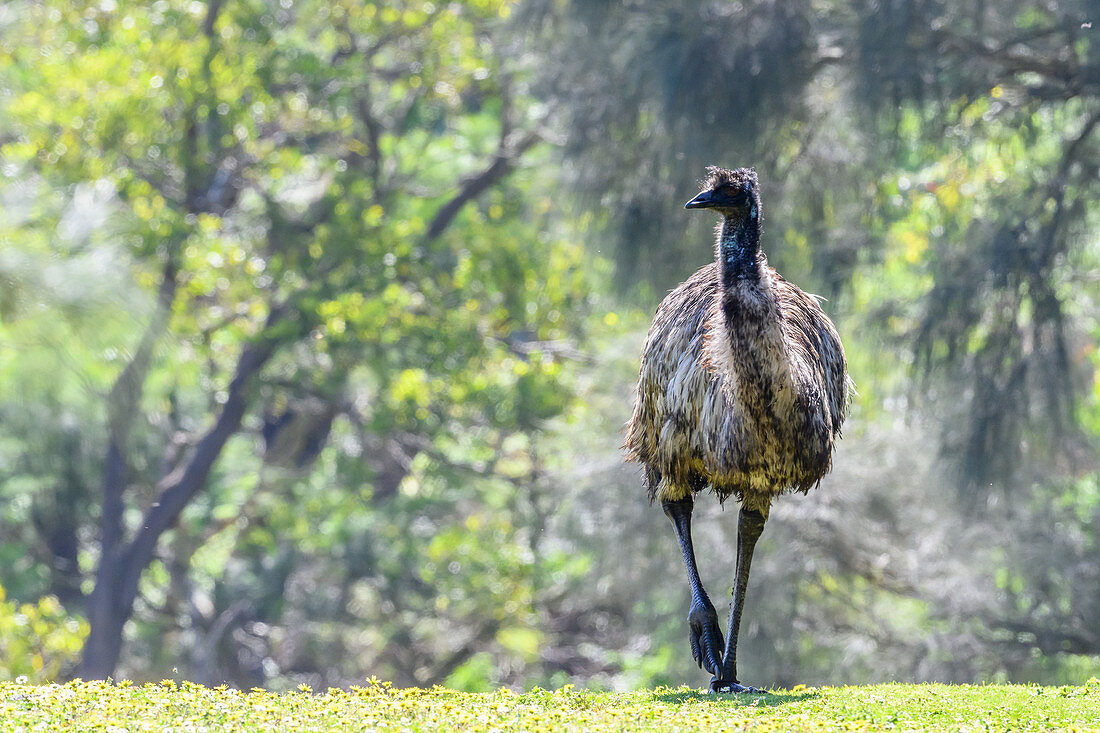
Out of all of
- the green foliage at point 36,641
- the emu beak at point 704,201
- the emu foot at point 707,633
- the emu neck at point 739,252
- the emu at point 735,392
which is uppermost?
the emu beak at point 704,201

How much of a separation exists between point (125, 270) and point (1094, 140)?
32.2 ft

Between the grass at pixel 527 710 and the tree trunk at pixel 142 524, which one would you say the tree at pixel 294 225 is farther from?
the grass at pixel 527 710

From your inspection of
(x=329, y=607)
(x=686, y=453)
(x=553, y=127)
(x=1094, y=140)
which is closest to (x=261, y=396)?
(x=329, y=607)

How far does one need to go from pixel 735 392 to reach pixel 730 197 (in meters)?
1.01

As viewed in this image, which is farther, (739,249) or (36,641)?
(36,641)

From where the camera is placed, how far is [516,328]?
2027 cm

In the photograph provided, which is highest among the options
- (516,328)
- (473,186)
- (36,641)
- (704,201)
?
(473,186)

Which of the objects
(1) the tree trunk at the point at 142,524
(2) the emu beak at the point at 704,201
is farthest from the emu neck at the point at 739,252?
(1) the tree trunk at the point at 142,524

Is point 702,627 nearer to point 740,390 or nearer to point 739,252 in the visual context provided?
point 740,390

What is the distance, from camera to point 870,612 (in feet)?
51.8

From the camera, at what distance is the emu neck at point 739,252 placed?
285 inches

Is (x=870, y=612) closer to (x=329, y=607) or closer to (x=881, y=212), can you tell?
(x=881, y=212)

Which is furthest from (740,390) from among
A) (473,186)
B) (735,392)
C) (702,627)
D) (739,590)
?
(473,186)

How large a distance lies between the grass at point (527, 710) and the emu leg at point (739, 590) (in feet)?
0.51
